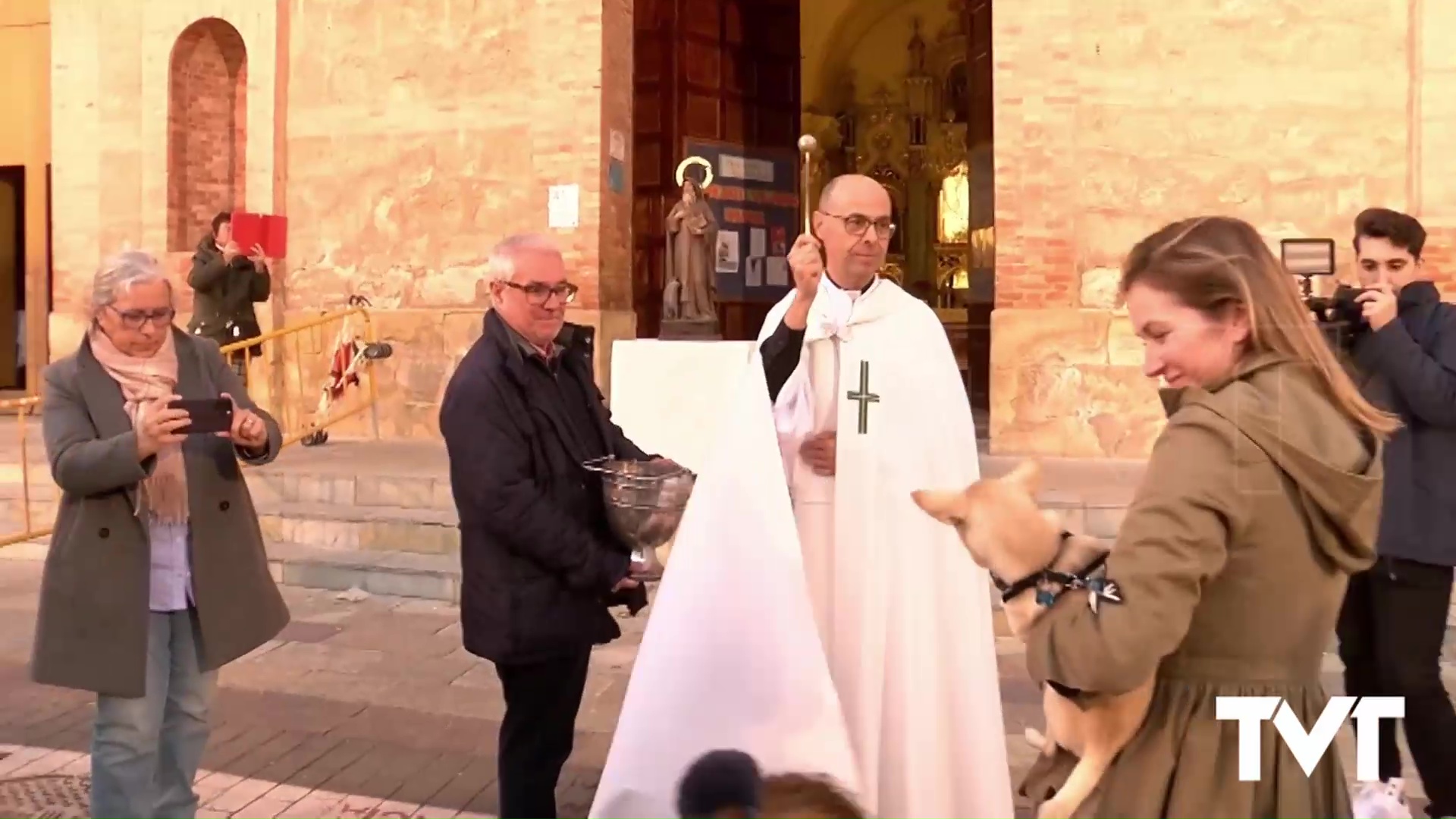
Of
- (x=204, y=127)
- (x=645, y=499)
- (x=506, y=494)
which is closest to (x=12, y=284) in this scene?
(x=204, y=127)

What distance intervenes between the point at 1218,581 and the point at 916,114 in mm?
19283

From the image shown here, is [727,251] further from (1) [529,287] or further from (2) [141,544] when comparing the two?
(2) [141,544]

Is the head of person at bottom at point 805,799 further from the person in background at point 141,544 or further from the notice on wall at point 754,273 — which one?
the notice on wall at point 754,273

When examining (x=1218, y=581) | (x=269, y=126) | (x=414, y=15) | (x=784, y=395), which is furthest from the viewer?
(x=269, y=126)

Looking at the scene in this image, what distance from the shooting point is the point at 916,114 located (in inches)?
804

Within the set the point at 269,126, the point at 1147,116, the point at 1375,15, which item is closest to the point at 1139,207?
the point at 1147,116

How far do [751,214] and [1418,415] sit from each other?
10.0 m

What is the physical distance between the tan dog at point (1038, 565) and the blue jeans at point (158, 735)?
2488 millimetres

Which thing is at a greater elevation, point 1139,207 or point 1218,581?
point 1139,207

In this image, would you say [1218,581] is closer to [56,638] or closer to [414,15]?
[56,638]

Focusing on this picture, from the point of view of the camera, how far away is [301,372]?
1202cm

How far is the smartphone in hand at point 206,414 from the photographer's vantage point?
11.3ft

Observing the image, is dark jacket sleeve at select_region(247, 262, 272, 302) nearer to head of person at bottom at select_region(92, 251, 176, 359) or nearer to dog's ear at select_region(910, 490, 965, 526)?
head of person at bottom at select_region(92, 251, 176, 359)

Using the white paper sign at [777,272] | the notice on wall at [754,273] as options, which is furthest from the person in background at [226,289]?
the white paper sign at [777,272]
